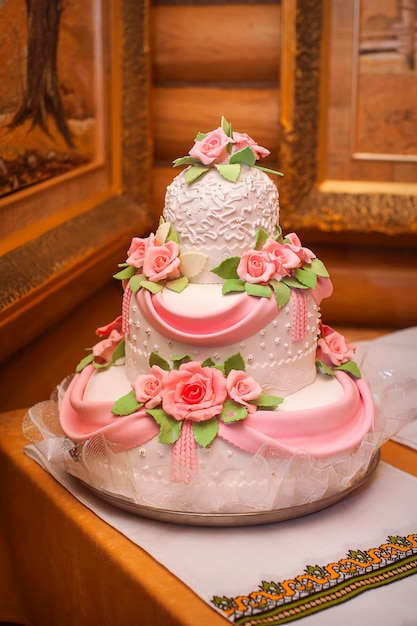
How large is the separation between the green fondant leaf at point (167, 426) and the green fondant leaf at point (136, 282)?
191 mm

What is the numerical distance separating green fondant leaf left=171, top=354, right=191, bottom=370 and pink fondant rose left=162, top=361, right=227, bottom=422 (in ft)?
0.08

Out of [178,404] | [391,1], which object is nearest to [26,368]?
[178,404]

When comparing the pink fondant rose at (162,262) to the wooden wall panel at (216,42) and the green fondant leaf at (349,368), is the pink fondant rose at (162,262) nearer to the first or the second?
the green fondant leaf at (349,368)

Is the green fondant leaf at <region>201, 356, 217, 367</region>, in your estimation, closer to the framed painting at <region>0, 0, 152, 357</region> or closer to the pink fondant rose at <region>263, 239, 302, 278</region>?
the pink fondant rose at <region>263, 239, 302, 278</region>

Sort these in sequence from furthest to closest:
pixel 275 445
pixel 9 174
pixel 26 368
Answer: pixel 26 368 → pixel 9 174 → pixel 275 445

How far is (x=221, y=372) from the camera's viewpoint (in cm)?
118

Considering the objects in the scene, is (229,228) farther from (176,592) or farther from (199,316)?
(176,592)

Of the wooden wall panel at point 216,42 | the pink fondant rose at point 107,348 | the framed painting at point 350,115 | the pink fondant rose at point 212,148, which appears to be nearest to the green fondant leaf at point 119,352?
the pink fondant rose at point 107,348

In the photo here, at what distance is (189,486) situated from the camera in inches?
45.4

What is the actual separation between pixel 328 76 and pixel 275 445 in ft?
4.30

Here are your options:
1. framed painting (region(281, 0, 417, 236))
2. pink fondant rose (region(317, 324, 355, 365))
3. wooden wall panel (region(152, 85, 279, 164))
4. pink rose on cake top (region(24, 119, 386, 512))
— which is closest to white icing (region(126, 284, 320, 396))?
pink rose on cake top (region(24, 119, 386, 512))

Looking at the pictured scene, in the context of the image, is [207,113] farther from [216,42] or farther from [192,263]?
[192,263]

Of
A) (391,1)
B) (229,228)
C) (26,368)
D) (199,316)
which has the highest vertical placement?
(391,1)

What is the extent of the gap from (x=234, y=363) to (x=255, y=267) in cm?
14
